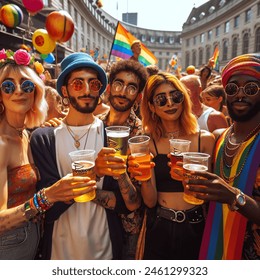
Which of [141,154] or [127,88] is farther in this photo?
[127,88]

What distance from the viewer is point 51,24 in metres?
6.82

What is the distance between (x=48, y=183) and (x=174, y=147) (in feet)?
3.49

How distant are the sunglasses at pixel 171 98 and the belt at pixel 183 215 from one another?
984 millimetres

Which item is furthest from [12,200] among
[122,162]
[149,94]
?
[149,94]

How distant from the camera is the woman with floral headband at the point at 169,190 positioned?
6.86 feet

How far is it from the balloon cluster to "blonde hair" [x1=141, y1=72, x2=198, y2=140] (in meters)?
5.74

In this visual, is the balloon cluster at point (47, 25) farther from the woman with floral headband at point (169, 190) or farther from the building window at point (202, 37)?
the building window at point (202, 37)

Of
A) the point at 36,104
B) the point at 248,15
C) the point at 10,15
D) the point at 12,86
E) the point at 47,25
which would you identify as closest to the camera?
the point at 12,86

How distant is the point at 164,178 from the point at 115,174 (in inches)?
26.3

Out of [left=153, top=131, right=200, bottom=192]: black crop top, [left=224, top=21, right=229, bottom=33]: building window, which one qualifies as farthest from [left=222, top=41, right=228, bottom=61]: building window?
[left=153, top=131, right=200, bottom=192]: black crop top

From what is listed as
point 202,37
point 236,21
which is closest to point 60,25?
point 236,21

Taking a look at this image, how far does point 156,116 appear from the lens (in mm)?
2404

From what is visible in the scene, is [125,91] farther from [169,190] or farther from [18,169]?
[18,169]
